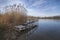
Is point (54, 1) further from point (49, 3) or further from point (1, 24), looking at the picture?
point (1, 24)

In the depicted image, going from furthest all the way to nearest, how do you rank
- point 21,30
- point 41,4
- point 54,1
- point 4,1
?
1. point 21,30
2. point 4,1
3. point 41,4
4. point 54,1

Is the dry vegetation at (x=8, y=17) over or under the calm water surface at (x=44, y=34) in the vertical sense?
over

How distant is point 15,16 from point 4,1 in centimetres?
55

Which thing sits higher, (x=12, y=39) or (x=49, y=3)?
(x=49, y=3)

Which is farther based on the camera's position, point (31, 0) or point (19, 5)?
point (19, 5)

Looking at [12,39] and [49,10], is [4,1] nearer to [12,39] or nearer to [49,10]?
[12,39]

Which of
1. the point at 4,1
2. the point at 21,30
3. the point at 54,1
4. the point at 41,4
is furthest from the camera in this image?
the point at 21,30

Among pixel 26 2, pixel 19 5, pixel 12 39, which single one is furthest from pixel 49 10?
pixel 12 39

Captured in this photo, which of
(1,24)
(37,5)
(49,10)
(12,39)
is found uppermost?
(37,5)

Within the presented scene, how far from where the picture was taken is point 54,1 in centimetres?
212

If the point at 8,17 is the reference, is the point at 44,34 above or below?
below

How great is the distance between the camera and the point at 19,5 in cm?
255

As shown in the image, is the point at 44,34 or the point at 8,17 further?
the point at 44,34

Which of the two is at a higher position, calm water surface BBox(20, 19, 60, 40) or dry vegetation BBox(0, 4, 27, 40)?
dry vegetation BBox(0, 4, 27, 40)
